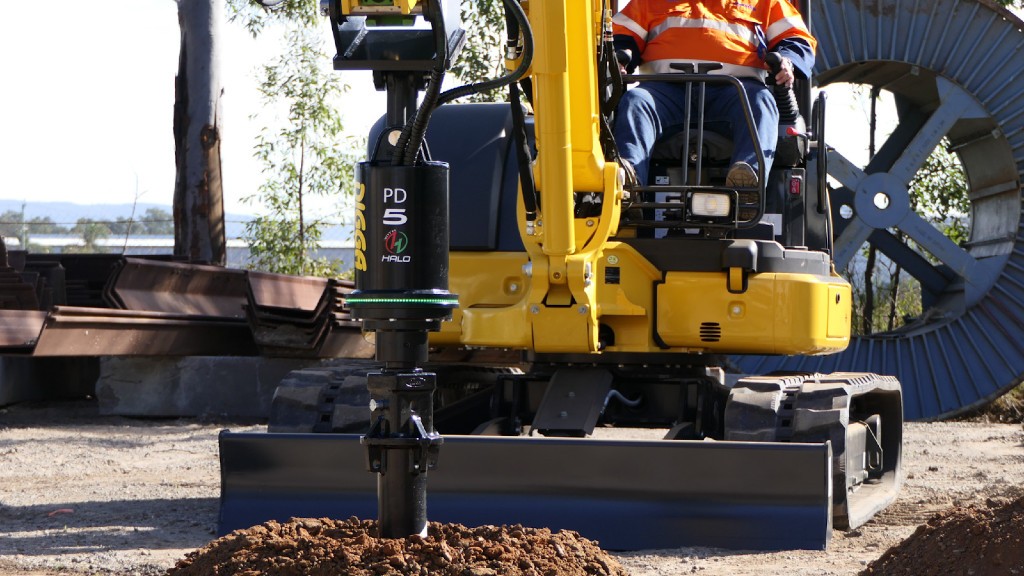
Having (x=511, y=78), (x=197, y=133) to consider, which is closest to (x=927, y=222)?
(x=197, y=133)

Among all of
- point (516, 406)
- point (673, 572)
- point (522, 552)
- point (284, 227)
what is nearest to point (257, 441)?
point (516, 406)

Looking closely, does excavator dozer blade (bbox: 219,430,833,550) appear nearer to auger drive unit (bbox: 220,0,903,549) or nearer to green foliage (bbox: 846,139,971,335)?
auger drive unit (bbox: 220,0,903,549)

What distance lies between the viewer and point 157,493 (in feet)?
25.2

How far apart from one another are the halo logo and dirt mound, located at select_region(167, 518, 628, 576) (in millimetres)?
757

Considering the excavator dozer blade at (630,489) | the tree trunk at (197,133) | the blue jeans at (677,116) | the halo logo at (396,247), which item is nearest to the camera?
the halo logo at (396,247)

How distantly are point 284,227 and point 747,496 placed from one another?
11.2 meters

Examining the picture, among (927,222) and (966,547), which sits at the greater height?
(927,222)

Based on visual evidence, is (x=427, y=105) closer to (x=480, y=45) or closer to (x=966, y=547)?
(x=966, y=547)

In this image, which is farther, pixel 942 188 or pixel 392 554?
pixel 942 188

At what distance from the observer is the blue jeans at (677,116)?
6375 millimetres

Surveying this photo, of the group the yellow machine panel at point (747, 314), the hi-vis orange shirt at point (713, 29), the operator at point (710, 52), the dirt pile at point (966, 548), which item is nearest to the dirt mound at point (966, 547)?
the dirt pile at point (966, 548)

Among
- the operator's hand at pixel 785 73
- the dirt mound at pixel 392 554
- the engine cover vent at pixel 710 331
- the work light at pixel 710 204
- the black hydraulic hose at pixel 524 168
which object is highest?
the operator's hand at pixel 785 73

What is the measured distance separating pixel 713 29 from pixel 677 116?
45 cm

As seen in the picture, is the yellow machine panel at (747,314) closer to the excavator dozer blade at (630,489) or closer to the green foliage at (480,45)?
the excavator dozer blade at (630,489)
